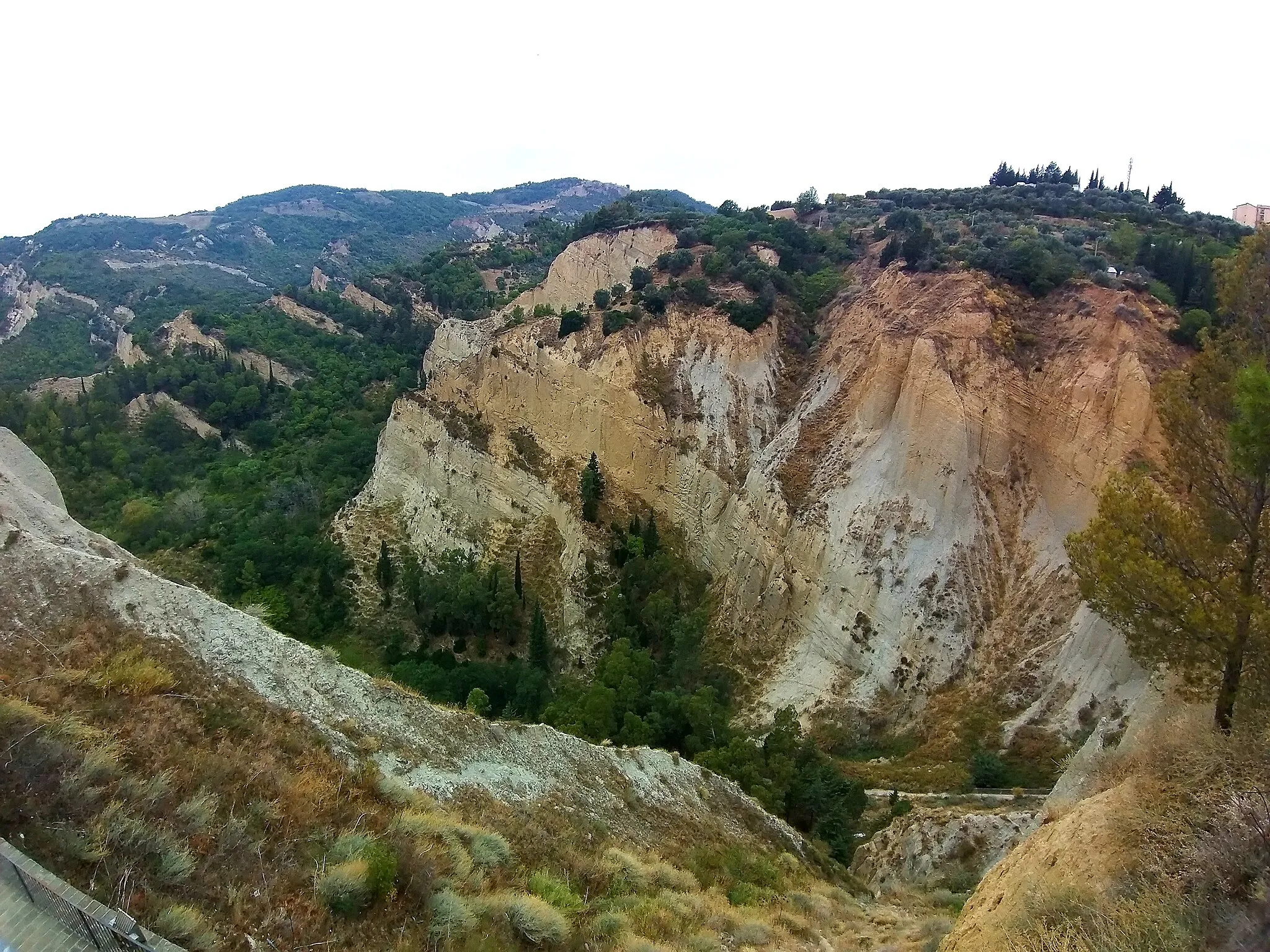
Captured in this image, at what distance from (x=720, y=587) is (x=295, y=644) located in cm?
1785

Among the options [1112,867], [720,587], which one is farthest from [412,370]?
[1112,867]

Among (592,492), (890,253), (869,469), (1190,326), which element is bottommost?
(592,492)

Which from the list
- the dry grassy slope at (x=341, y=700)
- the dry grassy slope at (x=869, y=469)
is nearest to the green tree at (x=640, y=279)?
the dry grassy slope at (x=869, y=469)

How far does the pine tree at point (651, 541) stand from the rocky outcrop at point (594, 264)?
22.7m

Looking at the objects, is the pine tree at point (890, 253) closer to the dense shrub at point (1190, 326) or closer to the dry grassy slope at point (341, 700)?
the dense shrub at point (1190, 326)

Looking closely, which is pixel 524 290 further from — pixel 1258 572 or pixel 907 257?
pixel 1258 572

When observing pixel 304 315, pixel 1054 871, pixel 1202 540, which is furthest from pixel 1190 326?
pixel 304 315

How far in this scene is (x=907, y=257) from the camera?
2869cm

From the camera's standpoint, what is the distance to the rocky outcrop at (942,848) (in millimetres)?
13758

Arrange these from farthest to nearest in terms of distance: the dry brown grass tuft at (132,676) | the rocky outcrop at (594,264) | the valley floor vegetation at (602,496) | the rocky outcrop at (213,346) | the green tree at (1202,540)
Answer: the rocky outcrop at (213,346), the rocky outcrop at (594,264), the valley floor vegetation at (602,496), the green tree at (1202,540), the dry brown grass tuft at (132,676)

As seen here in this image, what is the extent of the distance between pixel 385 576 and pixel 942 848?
22.5m

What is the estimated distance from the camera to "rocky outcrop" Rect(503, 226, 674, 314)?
45781 millimetres

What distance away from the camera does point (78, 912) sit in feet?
15.8

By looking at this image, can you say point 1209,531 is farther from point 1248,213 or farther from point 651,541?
point 1248,213
